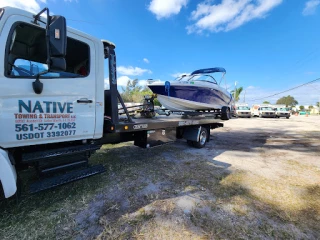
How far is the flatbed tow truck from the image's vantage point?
2.02 m

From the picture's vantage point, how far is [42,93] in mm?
2266

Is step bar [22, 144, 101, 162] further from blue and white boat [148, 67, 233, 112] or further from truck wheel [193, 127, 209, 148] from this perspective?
truck wheel [193, 127, 209, 148]

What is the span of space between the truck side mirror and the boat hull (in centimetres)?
396

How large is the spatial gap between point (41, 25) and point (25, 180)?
262 centimetres

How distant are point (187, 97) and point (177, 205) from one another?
160 inches

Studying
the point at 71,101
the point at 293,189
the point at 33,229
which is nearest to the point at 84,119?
the point at 71,101

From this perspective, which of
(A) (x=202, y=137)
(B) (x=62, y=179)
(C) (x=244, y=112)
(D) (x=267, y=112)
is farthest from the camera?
(D) (x=267, y=112)

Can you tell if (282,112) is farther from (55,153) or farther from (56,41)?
(56,41)

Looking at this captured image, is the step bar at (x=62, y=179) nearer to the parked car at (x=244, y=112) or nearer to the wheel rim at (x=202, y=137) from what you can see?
the wheel rim at (x=202, y=137)

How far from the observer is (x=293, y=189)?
3131mm

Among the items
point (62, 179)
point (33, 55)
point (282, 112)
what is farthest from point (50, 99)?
point (282, 112)

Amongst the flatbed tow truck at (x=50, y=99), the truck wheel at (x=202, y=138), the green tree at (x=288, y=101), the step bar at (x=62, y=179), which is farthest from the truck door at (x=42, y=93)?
the green tree at (x=288, y=101)

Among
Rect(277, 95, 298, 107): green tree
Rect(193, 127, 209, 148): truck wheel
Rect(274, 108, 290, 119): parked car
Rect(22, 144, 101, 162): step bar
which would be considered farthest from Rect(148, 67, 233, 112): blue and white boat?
Rect(277, 95, 298, 107): green tree

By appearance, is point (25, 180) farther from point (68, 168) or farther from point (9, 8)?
point (9, 8)
